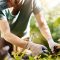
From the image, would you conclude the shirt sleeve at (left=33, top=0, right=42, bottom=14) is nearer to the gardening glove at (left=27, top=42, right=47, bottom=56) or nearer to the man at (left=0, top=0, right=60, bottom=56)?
the man at (left=0, top=0, right=60, bottom=56)

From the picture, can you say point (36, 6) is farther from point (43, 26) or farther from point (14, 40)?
point (14, 40)

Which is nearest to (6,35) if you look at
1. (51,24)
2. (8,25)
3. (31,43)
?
(8,25)

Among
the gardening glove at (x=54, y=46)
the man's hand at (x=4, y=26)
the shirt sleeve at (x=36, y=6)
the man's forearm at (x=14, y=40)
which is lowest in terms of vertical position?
the gardening glove at (x=54, y=46)

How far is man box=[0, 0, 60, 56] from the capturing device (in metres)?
2.11

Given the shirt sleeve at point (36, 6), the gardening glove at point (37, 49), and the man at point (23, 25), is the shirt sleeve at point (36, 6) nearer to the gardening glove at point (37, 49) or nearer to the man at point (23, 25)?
the man at point (23, 25)

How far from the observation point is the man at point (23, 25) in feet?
6.92

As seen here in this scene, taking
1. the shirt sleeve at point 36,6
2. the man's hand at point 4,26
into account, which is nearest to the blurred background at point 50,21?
the shirt sleeve at point 36,6

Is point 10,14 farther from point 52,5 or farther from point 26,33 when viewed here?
point 52,5

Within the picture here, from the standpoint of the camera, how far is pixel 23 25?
7.11ft

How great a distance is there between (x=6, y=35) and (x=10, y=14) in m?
0.17

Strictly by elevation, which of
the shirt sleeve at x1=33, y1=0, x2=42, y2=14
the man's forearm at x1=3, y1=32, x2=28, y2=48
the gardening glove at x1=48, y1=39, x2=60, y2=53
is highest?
the shirt sleeve at x1=33, y1=0, x2=42, y2=14

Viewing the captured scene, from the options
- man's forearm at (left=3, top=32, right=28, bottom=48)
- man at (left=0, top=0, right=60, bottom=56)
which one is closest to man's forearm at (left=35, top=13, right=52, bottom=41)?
man at (left=0, top=0, right=60, bottom=56)

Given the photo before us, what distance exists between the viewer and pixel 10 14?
7.13 ft

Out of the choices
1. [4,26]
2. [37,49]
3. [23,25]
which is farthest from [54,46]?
[4,26]
